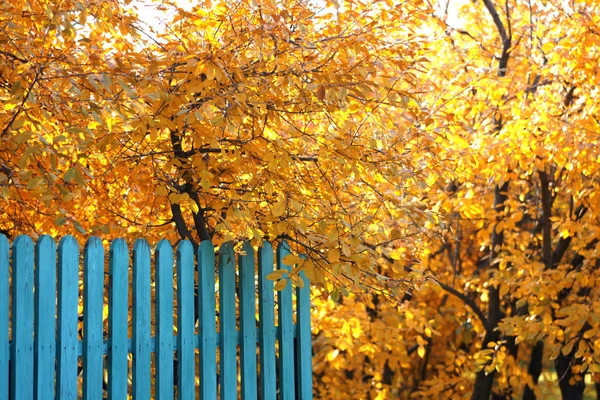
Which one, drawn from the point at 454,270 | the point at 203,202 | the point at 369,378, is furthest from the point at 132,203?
the point at 369,378

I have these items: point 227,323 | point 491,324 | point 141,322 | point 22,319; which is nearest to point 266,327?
point 227,323

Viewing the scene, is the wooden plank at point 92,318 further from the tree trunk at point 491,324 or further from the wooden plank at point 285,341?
the tree trunk at point 491,324

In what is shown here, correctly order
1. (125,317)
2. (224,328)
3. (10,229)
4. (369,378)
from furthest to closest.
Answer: (369,378) < (10,229) < (224,328) < (125,317)

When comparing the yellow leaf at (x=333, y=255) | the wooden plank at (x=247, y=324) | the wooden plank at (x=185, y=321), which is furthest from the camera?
the wooden plank at (x=247, y=324)

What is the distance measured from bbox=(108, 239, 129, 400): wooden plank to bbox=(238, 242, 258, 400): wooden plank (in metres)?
0.68

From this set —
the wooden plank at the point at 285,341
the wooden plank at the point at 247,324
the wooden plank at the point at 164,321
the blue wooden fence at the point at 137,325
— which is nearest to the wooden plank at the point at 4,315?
the blue wooden fence at the point at 137,325

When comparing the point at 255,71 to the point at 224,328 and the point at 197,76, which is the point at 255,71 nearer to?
the point at 197,76

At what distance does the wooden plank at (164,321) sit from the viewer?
3.44 metres

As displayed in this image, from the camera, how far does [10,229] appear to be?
4672 millimetres

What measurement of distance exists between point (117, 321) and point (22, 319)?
0.40 m

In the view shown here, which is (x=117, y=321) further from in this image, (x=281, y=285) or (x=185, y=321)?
(x=281, y=285)

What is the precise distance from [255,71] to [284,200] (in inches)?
28.3

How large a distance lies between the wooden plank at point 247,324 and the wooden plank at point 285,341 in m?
0.16

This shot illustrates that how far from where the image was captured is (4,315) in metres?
2.95
